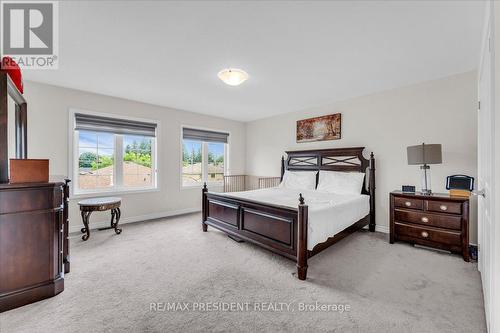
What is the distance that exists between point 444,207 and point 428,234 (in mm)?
405

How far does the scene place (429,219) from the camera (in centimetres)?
285

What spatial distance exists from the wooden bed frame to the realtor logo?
2611 mm

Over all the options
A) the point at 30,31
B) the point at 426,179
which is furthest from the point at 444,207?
the point at 30,31

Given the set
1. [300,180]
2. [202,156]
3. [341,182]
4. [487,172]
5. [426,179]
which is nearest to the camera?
[487,172]

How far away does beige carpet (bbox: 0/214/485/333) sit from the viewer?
1577mm

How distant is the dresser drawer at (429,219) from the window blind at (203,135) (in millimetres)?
4127

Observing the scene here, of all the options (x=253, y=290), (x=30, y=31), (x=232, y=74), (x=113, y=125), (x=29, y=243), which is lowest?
(x=253, y=290)

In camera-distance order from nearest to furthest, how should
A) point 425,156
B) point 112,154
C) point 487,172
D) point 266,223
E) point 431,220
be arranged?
point 487,172
point 266,223
point 431,220
point 425,156
point 112,154

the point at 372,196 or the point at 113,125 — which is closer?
the point at 372,196

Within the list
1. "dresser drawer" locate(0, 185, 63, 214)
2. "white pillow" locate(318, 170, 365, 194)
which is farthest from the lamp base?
"dresser drawer" locate(0, 185, 63, 214)

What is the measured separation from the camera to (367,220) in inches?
144

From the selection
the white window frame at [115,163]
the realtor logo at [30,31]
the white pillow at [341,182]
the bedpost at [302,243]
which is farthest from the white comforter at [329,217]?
the white window frame at [115,163]

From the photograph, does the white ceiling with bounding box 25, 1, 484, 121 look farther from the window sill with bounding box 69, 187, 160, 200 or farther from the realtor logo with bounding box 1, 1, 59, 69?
the window sill with bounding box 69, 187, 160, 200

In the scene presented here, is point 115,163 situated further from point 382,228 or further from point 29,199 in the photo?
point 382,228
